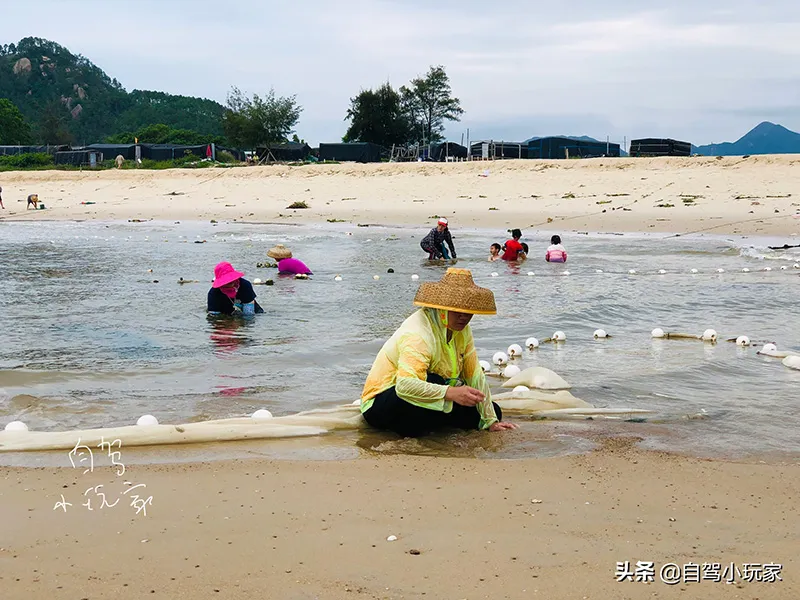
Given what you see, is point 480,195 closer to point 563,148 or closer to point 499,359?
point 563,148

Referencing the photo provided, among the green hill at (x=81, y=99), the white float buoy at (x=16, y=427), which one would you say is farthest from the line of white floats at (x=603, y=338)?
the green hill at (x=81, y=99)

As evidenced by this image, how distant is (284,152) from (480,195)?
1085 inches

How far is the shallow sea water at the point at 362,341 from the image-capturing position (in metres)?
5.70

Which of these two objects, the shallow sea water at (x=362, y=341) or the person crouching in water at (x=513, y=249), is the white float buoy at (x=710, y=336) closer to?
the shallow sea water at (x=362, y=341)

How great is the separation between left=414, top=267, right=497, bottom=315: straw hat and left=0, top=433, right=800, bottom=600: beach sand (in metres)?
0.87

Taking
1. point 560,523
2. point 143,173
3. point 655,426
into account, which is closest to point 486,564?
point 560,523

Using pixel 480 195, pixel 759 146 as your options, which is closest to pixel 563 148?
pixel 759 146

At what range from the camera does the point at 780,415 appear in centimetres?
611

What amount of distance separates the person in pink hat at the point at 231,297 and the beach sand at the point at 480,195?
15238mm

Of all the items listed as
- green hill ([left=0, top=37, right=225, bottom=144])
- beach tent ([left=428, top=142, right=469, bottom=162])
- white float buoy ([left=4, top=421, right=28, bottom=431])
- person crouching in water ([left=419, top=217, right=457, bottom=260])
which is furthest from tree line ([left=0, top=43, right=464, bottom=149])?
white float buoy ([left=4, top=421, right=28, bottom=431])

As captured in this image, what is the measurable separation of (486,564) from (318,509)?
95cm

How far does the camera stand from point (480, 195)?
99.8 feet

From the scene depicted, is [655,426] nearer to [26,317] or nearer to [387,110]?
[26,317]

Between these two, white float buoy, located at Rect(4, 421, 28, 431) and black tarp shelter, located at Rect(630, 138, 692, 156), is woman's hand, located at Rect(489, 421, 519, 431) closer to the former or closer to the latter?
white float buoy, located at Rect(4, 421, 28, 431)
